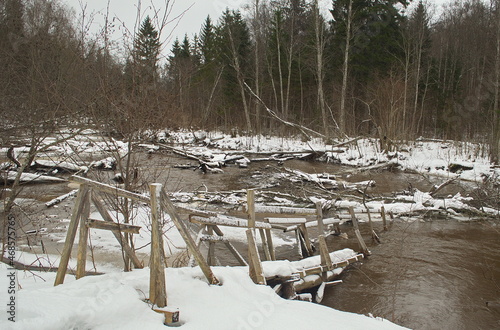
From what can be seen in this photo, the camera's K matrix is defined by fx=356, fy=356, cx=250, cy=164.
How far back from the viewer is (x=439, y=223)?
902 centimetres

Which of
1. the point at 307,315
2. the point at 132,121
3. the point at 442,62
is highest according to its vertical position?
the point at 442,62

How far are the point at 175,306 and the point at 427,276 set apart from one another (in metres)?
4.80

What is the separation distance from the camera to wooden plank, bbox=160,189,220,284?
3.44m

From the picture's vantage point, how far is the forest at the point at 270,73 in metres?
4.88

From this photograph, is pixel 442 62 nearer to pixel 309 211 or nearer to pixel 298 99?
pixel 298 99

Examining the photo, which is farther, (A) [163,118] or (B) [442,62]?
(B) [442,62]

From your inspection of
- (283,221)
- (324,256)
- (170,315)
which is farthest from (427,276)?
(170,315)

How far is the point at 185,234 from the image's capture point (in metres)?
3.53

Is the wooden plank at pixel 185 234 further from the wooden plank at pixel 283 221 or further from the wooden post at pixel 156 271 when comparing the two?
the wooden plank at pixel 283 221

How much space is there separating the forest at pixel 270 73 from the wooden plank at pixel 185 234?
159 centimetres

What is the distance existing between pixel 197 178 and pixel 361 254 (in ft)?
27.9

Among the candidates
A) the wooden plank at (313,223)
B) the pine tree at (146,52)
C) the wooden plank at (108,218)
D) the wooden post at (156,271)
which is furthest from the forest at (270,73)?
the wooden plank at (313,223)

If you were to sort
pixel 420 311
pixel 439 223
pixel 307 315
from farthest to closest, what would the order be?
pixel 439 223 < pixel 420 311 < pixel 307 315

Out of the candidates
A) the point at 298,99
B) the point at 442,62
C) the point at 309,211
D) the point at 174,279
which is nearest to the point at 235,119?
the point at 298,99
